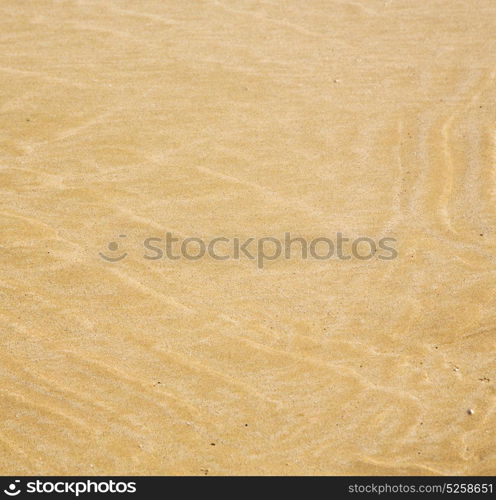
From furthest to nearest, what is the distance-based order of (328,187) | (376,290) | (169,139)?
(169,139), (328,187), (376,290)

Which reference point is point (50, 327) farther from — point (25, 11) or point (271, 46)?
point (25, 11)

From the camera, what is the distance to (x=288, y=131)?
664 cm

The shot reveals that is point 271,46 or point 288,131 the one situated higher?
point 271,46

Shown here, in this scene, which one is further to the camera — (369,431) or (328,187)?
(328,187)

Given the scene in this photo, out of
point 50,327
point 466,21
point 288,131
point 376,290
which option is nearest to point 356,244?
point 376,290

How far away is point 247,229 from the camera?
5.50 m

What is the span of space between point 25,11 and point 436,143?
4305mm

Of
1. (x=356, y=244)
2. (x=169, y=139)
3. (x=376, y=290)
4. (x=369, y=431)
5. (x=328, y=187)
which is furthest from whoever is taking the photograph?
(x=169, y=139)

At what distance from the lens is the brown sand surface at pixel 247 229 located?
4020 millimetres


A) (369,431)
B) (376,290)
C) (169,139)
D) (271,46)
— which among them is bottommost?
(369,431)

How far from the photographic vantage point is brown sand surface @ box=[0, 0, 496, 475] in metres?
4.02
